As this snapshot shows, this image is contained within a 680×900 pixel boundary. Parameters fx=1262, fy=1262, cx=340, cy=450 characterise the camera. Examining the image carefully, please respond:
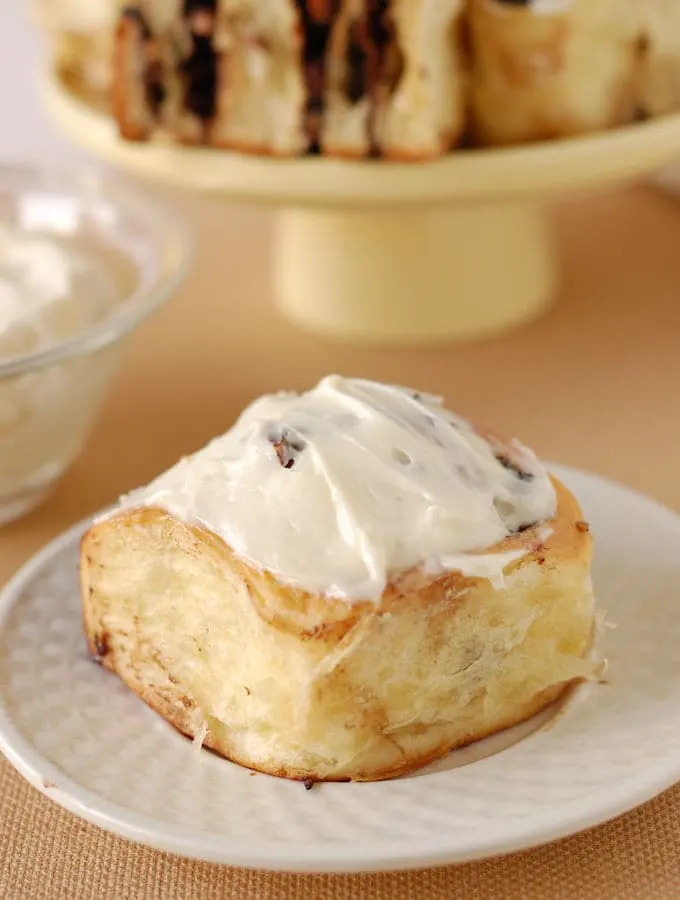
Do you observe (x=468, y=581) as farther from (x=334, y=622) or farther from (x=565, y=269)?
(x=565, y=269)

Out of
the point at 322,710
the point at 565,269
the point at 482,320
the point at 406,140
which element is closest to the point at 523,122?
the point at 406,140

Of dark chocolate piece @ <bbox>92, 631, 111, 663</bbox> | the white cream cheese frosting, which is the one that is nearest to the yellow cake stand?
the white cream cheese frosting

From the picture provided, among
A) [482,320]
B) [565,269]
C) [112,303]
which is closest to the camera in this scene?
[112,303]

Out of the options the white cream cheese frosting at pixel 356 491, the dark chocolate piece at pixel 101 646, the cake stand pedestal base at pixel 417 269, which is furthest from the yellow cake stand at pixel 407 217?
the dark chocolate piece at pixel 101 646

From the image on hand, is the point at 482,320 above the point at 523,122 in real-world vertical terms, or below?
below

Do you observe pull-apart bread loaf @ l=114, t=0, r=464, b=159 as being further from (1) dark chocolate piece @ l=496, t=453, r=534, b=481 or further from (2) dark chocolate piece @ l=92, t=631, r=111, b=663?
(2) dark chocolate piece @ l=92, t=631, r=111, b=663

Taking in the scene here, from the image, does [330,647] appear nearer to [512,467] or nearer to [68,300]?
[512,467]

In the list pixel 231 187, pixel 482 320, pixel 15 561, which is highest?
pixel 231 187

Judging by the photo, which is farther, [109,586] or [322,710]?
[109,586]

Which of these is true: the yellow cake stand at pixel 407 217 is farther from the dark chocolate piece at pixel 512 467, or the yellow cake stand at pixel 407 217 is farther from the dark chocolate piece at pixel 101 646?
the dark chocolate piece at pixel 101 646
